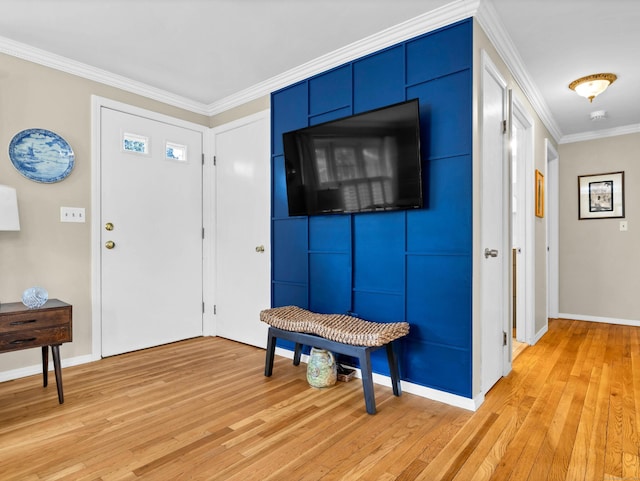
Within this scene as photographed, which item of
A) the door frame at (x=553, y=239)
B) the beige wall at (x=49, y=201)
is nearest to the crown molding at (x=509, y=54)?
the door frame at (x=553, y=239)

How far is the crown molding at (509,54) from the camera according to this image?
2223 millimetres

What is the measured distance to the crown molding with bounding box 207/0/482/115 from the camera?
2184 mm

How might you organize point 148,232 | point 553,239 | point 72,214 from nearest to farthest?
1. point 72,214
2. point 148,232
3. point 553,239

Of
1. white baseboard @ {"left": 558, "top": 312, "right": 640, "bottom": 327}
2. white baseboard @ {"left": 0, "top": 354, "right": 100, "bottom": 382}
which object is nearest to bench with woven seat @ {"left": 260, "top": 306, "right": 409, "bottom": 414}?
white baseboard @ {"left": 0, "top": 354, "right": 100, "bottom": 382}

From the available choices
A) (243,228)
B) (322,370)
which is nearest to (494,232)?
(322,370)

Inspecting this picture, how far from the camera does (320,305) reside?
293 cm

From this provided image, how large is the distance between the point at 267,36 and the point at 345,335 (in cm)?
208

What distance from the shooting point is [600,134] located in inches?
185

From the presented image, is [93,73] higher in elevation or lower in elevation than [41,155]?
higher

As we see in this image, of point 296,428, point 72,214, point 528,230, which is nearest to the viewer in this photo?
point 296,428

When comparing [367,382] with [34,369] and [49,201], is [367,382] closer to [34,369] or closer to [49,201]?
[34,369]

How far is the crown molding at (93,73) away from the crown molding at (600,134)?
4.62 m

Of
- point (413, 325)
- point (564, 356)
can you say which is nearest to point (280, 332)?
point (413, 325)

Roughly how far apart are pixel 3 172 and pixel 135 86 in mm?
1268
